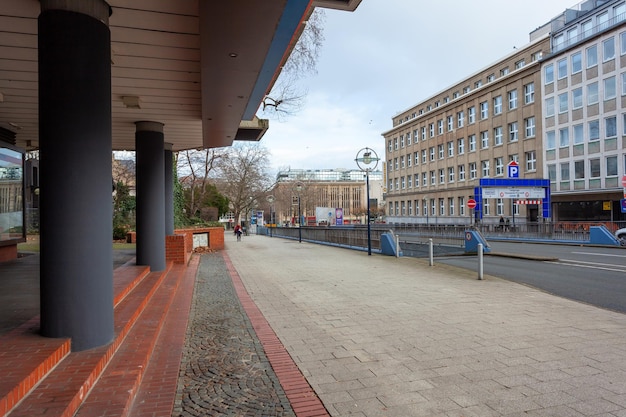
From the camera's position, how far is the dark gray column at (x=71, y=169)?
3.92 meters

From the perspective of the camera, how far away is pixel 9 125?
9.58m

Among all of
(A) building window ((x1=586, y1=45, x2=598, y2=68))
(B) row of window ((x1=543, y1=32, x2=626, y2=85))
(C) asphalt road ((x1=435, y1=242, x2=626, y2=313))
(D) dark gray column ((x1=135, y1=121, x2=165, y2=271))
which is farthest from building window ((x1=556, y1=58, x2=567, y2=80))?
(D) dark gray column ((x1=135, y1=121, x2=165, y2=271))

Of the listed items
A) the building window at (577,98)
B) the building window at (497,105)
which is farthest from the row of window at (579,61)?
the building window at (497,105)

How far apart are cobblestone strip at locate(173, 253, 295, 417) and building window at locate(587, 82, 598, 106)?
3950 cm

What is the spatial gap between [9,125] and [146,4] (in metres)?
7.11

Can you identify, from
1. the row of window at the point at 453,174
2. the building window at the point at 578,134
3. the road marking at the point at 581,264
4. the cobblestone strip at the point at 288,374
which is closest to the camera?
the cobblestone strip at the point at 288,374

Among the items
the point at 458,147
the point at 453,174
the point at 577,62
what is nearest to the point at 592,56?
the point at 577,62

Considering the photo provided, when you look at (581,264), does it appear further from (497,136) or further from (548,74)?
(497,136)

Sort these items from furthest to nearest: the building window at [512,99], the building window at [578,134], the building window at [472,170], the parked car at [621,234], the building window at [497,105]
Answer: the building window at [472,170] < the building window at [497,105] < the building window at [512,99] < the building window at [578,134] < the parked car at [621,234]

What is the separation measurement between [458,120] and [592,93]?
61.4 feet

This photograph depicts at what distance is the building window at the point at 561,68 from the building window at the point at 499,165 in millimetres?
10149

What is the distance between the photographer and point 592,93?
36000 millimetres

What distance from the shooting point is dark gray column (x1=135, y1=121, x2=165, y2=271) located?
918 cm

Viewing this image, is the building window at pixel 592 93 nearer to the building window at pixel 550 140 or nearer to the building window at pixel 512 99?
the building window at pixel 550 140
